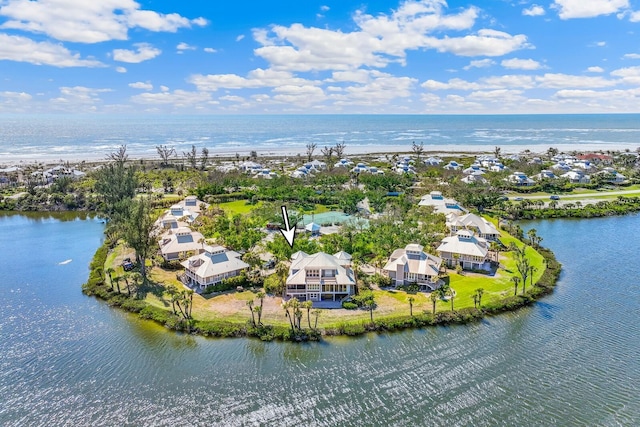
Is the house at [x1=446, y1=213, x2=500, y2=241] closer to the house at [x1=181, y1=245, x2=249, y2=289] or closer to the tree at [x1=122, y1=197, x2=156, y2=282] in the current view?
the house at [x1=181, y1=245, x2=249, y2=289]

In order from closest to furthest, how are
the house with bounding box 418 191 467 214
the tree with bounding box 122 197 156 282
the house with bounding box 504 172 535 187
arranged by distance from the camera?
1. the tree with bounding box 122 197 156 282
2. the house with bounding box 418 191 467 214
3. the house with bounding box 504 172 535 187

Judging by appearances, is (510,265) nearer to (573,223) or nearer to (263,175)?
(573,223)

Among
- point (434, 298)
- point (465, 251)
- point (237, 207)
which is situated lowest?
point (434, 298)

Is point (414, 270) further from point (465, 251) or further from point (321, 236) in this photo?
point (321, 236)

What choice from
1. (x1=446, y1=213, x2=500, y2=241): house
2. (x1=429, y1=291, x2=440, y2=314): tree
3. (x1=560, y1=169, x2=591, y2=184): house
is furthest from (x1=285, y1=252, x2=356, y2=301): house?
(x1=560, y1=169, x2=591, y2=184): house

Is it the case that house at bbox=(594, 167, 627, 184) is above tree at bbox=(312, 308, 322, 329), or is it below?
above

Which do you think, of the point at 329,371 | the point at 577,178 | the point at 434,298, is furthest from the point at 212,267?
the point at 577,178

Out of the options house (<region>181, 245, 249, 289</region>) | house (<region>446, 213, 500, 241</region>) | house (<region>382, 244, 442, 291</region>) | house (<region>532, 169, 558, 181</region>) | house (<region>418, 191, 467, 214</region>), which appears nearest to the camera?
house (<region>181, 245, 249, 289</region>)
